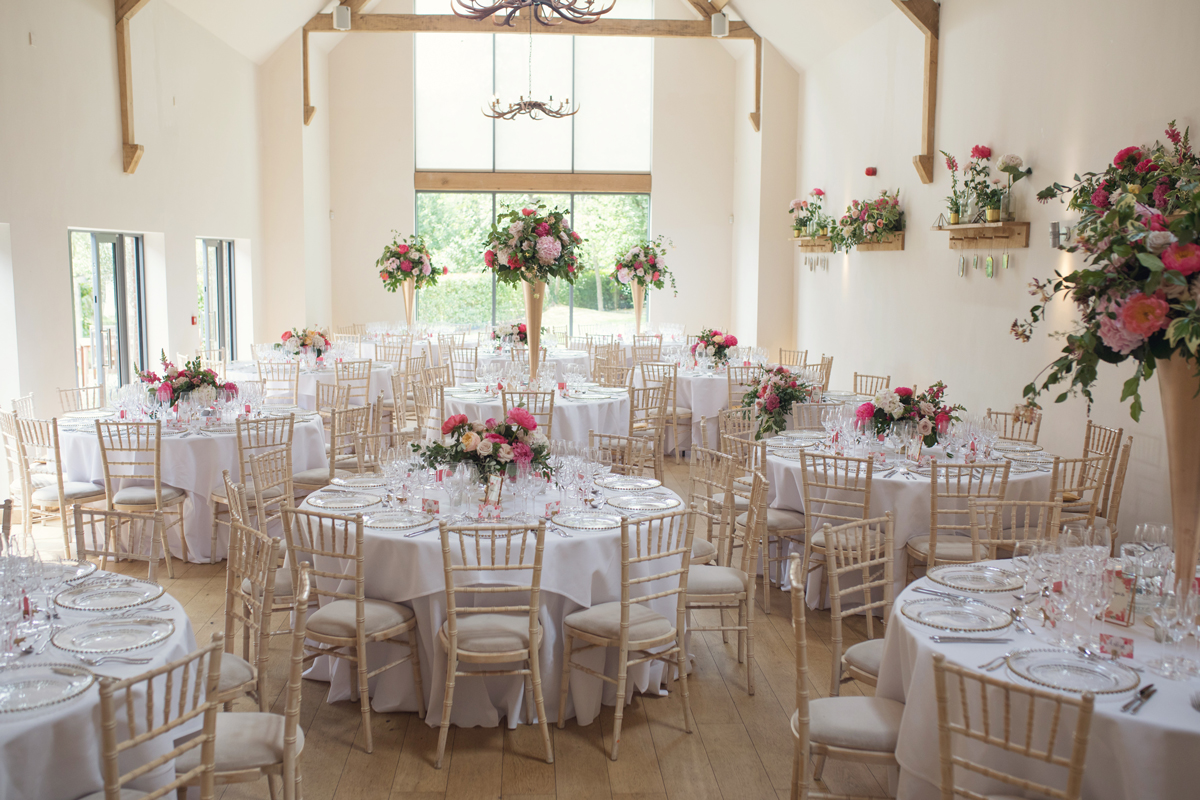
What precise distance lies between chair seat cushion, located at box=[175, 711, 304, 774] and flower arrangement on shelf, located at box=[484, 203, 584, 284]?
15.0ft

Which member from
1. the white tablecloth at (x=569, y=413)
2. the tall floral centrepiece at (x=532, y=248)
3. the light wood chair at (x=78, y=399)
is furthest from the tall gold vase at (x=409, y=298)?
the tall floral centrepiece at (x=532, y=248)

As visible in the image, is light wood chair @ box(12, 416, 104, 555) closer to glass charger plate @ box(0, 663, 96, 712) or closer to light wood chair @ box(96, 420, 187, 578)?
light wood chair @ box(96, 420, 187, 578)

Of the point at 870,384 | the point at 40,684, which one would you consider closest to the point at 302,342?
the point at 870,384

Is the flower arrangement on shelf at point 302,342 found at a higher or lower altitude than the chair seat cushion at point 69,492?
higher

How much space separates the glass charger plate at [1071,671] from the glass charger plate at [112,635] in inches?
99.3

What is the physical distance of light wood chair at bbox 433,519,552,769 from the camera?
3.61 meters

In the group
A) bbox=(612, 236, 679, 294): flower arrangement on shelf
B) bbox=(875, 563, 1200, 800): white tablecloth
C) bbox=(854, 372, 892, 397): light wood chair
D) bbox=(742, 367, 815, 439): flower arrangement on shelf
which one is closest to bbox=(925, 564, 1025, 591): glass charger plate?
bbox=(875, 563, 1200, 800): white tablecloth

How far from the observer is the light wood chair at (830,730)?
116 inches

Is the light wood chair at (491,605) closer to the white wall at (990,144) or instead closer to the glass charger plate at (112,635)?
the glass charger plate at (112,635)

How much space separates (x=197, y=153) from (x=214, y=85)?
1.03m

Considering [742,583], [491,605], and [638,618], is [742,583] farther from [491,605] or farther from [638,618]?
[491,605]

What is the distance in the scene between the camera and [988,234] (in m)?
7.49

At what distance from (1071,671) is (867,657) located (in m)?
1.01

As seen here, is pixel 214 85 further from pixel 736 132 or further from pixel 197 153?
pixel 736 132
